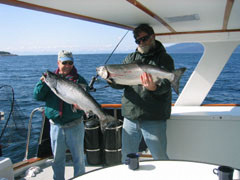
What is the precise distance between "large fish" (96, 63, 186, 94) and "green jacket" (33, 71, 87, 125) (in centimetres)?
66

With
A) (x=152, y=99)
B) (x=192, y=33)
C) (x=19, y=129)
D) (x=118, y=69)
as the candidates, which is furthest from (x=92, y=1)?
(x=19, y=129)

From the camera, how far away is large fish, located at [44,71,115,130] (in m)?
2.70

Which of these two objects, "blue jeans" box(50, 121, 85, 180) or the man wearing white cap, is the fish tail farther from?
"blue jeans" box(50, 121, 85, 180)

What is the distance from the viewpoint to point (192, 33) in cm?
412

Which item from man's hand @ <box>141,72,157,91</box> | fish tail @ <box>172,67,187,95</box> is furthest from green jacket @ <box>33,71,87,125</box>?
fish tail @ <box>172,67,187,95</box>

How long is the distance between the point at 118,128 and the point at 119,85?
5.18ft

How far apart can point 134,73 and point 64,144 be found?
4.28 ft

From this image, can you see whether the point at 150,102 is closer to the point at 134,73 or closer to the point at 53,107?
the point at 134,73

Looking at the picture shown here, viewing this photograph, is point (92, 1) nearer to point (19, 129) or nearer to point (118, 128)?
point (118, 128)

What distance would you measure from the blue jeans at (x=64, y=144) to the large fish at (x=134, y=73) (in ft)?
2.72

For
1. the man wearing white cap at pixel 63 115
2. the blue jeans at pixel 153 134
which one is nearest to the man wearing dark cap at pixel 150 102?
the blue jeans at pixel 153 134

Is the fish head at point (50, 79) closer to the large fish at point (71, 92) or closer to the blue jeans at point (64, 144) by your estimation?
Answer: the large fish at point (71, 92)

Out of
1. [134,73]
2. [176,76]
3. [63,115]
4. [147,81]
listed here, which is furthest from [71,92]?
[176,76]

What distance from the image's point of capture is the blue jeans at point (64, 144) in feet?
9.89
